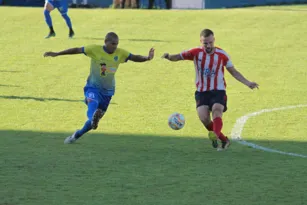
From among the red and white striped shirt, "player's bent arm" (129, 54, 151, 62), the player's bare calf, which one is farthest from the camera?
"player's bent arm" (129, 54, 151, 62)

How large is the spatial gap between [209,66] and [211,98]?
46cm

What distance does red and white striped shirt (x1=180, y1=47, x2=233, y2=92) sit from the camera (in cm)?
1310

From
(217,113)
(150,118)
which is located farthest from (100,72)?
(150,118)

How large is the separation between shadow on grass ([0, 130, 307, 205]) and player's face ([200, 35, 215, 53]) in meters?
1.44

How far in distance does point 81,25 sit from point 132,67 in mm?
7019

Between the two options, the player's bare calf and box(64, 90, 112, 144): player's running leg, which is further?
box(64, 90, 112, 144): player's running leg

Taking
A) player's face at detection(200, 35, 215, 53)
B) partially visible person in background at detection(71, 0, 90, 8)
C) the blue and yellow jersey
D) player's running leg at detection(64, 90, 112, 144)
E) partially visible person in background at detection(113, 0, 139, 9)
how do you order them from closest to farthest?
1. player's face at detection(200, 35, 215, 53)
2. player's running leg at detection(64, 90, 112, 144)
3. the blue and yellow jersey
4. partially visible person in background at detection(113, 0, 139, 9)
5. partially visible person in background at detection(71, 0, 90, 8)

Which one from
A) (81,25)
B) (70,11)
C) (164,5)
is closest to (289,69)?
(81,25)

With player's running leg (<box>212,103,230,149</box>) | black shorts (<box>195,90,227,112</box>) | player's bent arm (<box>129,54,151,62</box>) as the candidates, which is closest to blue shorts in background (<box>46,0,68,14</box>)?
player's bent arm (<box>129,54,151,62</box>)

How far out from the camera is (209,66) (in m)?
13.1

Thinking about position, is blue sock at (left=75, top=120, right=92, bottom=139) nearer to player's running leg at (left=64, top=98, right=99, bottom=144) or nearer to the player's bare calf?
player's running leg at (left=64, top=98, right=99, bottom=144)

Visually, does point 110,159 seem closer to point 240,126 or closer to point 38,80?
point 240,126

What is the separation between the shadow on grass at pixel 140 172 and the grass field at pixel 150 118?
0.01 m

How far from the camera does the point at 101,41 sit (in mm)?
26109
